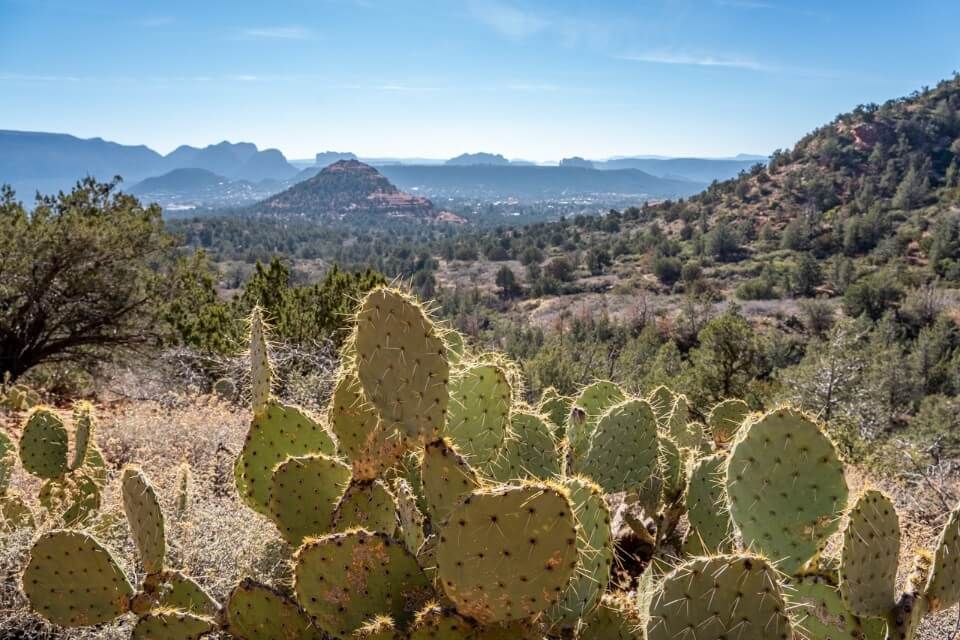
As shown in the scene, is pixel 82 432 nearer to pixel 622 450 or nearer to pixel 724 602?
pixel 622 450

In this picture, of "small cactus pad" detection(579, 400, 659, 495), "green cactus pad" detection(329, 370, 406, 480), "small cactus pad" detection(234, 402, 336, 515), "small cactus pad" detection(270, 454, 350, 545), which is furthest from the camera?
"small cactus pad" detection(579, 400, 659, 495)

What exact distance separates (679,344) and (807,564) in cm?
2802

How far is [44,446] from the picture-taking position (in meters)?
3.03

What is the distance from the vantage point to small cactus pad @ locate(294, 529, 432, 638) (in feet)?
5.22

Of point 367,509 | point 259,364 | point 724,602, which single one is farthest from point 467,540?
point 259,364

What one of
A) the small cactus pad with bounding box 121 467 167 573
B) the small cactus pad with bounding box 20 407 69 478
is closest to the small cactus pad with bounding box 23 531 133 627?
the small cactus pad with bounding box 121 467 167 573

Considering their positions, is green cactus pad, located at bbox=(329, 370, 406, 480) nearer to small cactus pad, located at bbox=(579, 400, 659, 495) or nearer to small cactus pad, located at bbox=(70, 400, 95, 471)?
small cactus pad, located at bbox=(579, 400, 659, 495)

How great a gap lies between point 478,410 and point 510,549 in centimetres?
86

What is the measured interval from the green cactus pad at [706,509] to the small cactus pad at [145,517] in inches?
69.7

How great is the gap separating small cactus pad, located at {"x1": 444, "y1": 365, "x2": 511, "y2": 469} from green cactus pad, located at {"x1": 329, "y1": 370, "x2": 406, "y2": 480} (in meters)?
0.26

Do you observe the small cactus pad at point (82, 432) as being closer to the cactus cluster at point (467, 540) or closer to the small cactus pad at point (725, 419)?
the cactus cluster at point (467, 540)

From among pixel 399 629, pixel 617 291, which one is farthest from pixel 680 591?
pixel 617 291

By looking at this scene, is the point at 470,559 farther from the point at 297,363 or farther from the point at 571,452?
the point at 297,363

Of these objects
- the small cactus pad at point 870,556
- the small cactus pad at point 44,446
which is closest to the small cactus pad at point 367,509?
the small cactus pad at point 870,556
